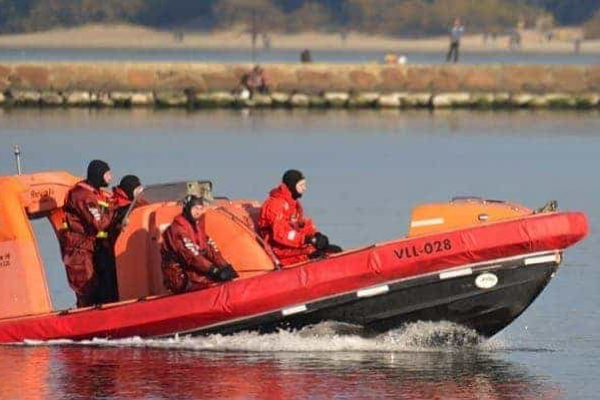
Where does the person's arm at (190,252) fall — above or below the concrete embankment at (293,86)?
above

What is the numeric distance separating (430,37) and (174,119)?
76.4 m

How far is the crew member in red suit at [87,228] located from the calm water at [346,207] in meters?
0.66

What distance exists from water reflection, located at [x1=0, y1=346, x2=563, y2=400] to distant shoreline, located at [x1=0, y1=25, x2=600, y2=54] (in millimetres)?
102846

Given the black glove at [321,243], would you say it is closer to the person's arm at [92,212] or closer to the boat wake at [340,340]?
the boat wake at [340,340]

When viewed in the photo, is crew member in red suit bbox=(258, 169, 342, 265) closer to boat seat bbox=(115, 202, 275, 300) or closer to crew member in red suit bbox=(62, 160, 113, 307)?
boat seat bbox=(115, 202, 275, 300)

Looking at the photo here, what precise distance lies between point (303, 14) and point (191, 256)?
117300 mm

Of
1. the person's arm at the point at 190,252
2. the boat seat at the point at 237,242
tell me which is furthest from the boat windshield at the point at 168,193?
the person's arm at the point at 190,252

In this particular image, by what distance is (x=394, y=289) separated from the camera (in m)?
16.6

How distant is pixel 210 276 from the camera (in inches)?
665

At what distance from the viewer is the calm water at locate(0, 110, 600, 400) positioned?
15.9 m

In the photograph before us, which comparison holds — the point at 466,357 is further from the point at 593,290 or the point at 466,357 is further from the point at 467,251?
the point at 593,290

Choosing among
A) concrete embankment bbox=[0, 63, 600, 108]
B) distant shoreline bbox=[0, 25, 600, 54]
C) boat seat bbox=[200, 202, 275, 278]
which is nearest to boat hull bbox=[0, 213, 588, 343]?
boat seat bbox=[200, 202, 275, 278]

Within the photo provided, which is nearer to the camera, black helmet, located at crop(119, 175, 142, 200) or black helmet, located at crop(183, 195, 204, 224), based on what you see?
black helmet, located at crop(183, 195, 204, 224)

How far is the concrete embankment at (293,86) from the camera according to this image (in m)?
57.2
